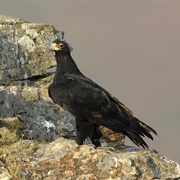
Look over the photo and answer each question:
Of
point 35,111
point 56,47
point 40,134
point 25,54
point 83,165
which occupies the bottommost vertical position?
point 40,134

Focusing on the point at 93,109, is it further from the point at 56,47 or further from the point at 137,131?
the point at 56,47

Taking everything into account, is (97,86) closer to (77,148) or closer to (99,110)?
(99,110)

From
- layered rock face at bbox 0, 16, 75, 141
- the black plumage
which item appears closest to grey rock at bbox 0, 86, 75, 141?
layered rock face at bbox 0, 16, 75, 141

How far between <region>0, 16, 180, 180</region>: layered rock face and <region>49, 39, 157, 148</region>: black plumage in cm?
58

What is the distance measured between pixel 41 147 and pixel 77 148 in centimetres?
100

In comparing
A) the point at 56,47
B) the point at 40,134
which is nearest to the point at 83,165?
the point at 56,47

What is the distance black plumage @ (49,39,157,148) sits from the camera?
1346 cm

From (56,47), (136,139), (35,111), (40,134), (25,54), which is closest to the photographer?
(136,139)

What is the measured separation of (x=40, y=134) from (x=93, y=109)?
312 centimetres

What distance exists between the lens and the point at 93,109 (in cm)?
1366

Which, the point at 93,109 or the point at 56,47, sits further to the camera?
the point at 56,47

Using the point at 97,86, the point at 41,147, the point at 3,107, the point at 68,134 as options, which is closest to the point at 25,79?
the point at 3,107

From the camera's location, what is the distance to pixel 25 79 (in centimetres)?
2091

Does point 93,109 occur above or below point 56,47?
below
